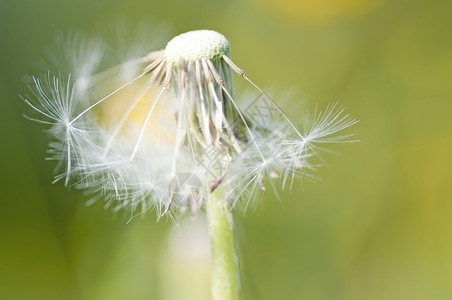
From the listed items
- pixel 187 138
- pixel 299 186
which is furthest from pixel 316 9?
A: pixel 187 138

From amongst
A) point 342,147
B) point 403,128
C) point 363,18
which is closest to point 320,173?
point 342,147

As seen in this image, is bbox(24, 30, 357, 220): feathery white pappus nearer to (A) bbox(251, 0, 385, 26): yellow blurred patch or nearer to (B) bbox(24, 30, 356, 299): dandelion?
(B) bbox(24, 30, 356, 299): dandelion

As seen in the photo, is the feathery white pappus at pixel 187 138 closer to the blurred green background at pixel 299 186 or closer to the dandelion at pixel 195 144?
the dandelion at pixel 195 144

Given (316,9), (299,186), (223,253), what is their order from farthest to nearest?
(316,9)
(299,186)
(223,253)

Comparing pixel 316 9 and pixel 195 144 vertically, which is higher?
pixel 316 9

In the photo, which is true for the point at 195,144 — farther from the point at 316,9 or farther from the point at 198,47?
the point at 316,9

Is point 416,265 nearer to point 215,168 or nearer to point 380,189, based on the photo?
point 380,189
